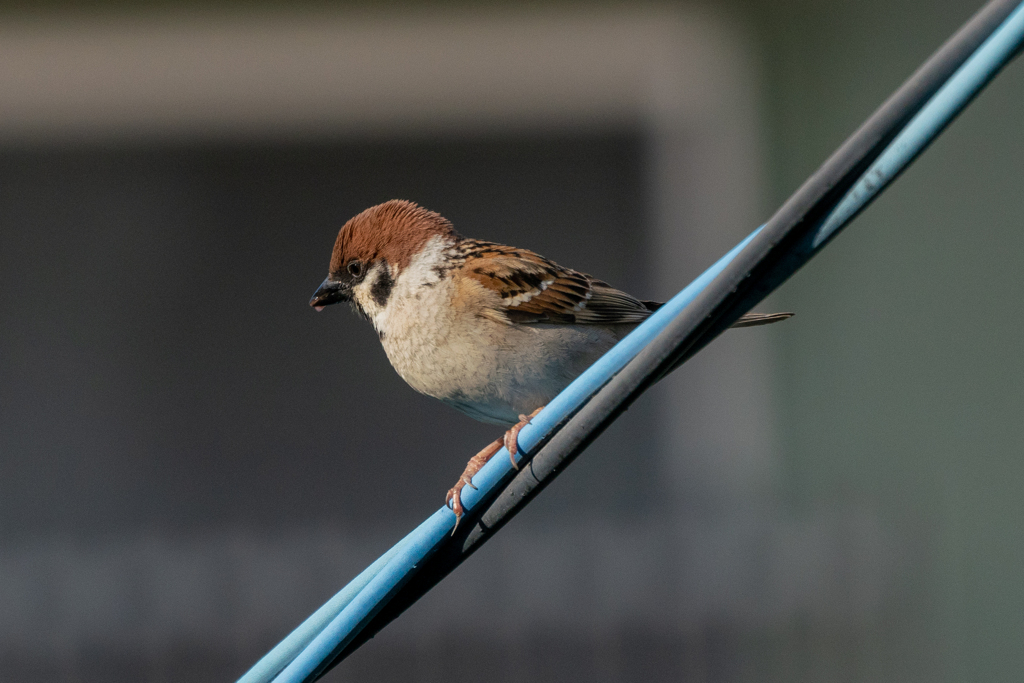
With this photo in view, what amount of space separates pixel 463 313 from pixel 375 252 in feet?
0.81

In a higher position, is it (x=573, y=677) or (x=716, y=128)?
(x=716, y=128)

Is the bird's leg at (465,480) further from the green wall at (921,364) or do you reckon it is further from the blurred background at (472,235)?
the green wall at (921,364)

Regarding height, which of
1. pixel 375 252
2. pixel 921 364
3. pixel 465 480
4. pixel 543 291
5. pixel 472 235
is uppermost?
pixel 375 252

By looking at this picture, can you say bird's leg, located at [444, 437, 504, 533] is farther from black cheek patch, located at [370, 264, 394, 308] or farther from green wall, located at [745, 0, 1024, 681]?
green wall, located at [745, 0, 1024, 681]

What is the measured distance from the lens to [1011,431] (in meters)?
6.67

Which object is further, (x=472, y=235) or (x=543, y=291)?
(x=472, y=235)

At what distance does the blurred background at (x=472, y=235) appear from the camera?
6.88m

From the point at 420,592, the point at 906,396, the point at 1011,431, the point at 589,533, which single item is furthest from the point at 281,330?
the point at 420,592

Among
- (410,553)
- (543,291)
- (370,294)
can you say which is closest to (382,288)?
(370,294)

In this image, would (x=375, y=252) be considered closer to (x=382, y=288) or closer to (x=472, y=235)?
(x=382, y=288)

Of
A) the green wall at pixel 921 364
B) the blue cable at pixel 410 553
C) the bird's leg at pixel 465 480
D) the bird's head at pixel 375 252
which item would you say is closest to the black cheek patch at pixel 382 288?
the bird's head at pixel 375 252

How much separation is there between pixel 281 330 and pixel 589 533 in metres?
2.72

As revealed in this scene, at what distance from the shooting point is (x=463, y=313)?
232cm

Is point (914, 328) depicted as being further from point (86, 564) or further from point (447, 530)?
point (447, 530)
